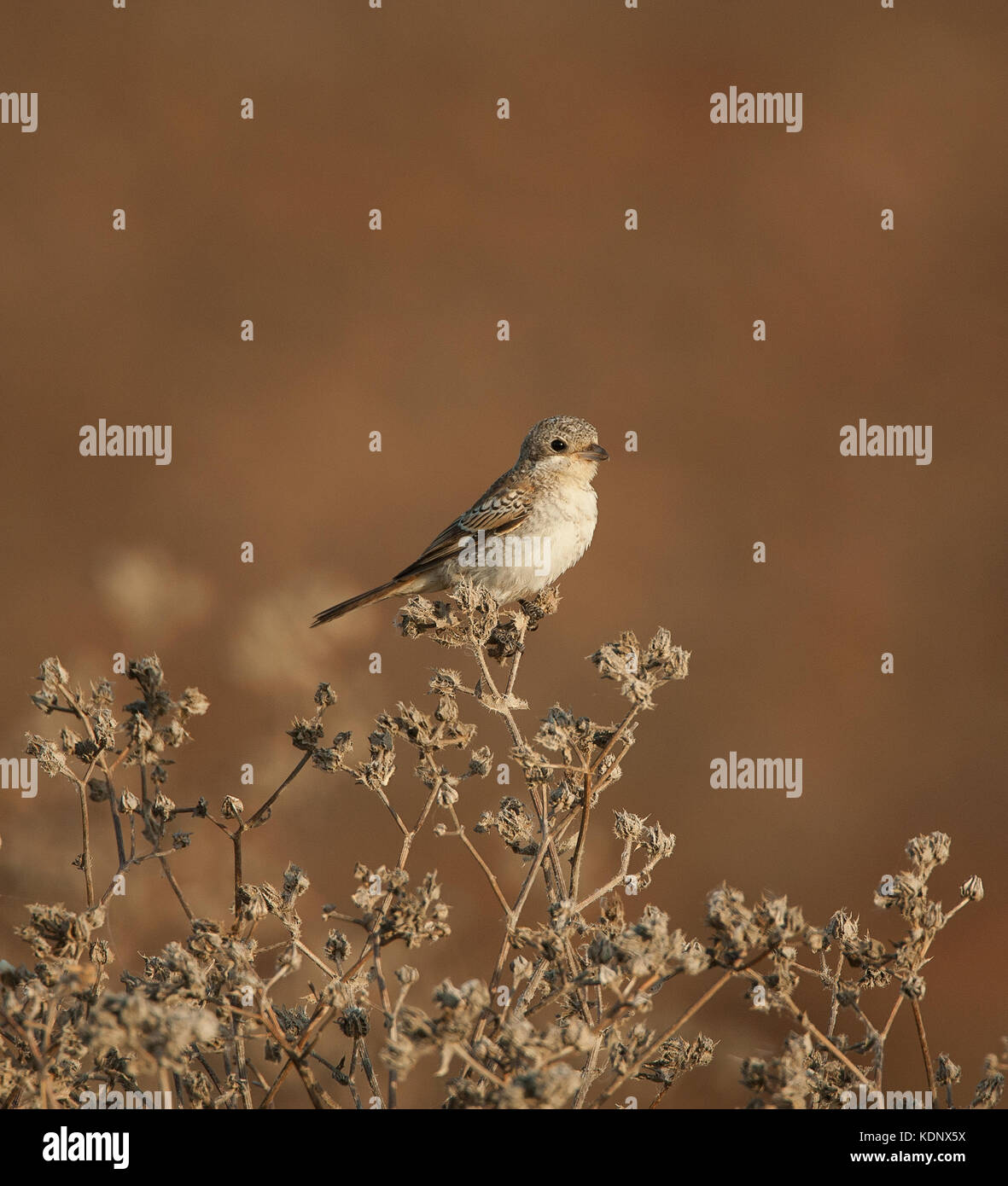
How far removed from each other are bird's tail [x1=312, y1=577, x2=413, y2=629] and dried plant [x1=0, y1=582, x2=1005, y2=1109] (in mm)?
2188

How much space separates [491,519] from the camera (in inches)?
206

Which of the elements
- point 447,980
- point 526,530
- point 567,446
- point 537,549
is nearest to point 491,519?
point 526,530

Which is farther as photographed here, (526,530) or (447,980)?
(526,530)

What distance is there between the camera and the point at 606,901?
2514mm

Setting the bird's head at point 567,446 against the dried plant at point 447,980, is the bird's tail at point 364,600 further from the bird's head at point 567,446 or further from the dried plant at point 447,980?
the dried plant at point 447,980

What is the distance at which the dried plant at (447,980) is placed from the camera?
1778mm

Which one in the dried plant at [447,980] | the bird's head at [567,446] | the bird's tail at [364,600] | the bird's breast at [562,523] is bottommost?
the dried plant at [447,980]

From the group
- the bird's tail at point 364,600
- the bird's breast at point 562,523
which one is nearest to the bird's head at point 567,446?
the bird's breast at point 562,523

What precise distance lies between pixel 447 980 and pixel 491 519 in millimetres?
3577

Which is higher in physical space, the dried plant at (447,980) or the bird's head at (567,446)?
the bird's head at (567,446)

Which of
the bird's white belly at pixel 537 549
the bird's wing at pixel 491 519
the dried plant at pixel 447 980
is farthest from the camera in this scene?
the bird's wing at pixel 491 519

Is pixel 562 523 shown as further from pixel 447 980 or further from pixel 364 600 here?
pixel 447 980

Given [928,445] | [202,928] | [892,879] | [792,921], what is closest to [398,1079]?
[202,928]

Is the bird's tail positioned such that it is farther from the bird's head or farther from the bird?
the bird's head
